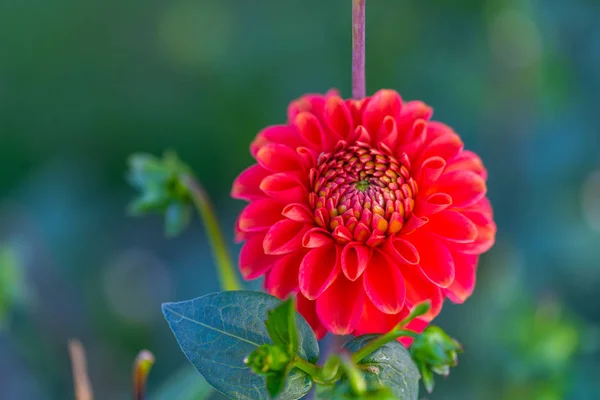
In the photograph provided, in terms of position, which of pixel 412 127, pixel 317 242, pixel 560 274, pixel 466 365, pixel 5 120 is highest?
pixel 412 127

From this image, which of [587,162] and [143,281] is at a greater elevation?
[587,162]

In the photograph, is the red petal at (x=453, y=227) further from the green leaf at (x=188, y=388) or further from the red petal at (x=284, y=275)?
the green leaf at (x=188, y=388)

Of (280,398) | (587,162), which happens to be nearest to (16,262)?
(280,398)

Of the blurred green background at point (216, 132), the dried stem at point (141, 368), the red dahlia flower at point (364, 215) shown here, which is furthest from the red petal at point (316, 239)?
the blurred green background at point (216, 132)

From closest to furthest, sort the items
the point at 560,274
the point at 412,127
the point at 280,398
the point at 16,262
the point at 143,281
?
1. the point at 280,398
2. the point at 412,127
3. the point at 16,262
4. the point at 560,274
5. the point at 143,281

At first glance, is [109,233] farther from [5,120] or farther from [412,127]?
[412,127]

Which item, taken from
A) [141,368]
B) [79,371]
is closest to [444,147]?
[141,368]

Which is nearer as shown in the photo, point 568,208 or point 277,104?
point 568,208
